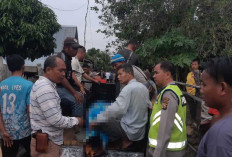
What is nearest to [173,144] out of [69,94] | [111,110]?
[111,110]

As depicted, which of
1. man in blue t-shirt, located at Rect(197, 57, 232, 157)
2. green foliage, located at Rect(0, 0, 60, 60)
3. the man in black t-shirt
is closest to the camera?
man in blue t-shirt, located at Rect(197, 57, 232, 157)

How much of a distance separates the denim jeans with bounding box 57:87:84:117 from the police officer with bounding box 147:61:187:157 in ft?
5.25

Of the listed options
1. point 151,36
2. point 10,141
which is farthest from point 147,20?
point 10,141

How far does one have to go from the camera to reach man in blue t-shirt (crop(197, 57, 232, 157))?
1.23 meters

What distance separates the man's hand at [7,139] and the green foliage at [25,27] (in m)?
8.30

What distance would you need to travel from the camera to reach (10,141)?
11.4ft

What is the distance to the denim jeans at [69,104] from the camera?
4109 millimetres

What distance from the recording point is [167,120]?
2.64m

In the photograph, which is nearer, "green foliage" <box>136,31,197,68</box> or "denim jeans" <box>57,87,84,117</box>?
"denim jeans" <box>57,87,84,117</box>

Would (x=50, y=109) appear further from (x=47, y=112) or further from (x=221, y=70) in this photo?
(x=221, y=70)

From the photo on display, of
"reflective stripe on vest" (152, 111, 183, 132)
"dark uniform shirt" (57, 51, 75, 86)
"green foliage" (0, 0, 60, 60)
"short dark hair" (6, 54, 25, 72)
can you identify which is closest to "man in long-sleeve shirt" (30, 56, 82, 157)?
"short dark hair" (6, 54, 25, 72)

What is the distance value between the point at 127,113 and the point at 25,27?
9.07 meters

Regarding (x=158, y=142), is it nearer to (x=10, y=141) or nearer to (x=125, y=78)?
(x=125, y=78)

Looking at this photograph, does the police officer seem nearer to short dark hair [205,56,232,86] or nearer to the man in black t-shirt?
short dark hair [205,56,232,86]
